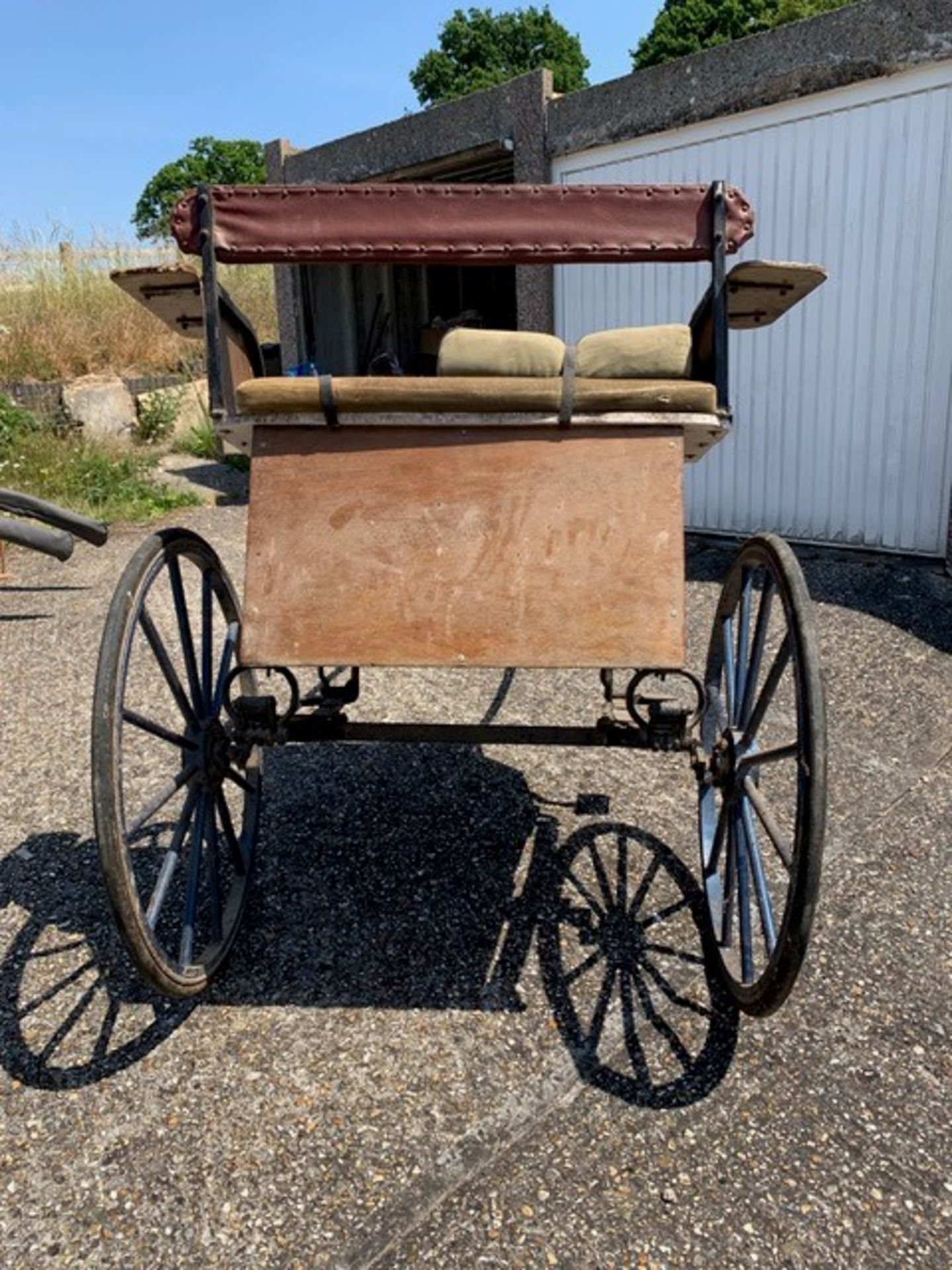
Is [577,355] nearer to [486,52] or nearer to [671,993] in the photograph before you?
[671,993]

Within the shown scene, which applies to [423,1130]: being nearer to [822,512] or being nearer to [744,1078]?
[744,1078]

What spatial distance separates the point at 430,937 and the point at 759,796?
1.01 meters

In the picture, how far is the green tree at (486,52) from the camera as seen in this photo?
45.7 metres

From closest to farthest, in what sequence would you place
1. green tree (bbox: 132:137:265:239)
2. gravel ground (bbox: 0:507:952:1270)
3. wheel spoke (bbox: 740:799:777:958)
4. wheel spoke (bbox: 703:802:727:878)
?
gravel ground (bbox: 0:507:952:1270) → wheel spoke (bbox: 740:799:777:958) → wheel spoke (bbox: 703:802:727:878) → green tree (bbox: 132:137:265:239)

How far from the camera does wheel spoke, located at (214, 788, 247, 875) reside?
2736mm

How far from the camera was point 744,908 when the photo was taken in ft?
7.77

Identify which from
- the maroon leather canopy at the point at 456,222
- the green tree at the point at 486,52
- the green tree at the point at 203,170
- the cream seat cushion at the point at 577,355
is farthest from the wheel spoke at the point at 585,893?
→ the green tree at the point at 203,170

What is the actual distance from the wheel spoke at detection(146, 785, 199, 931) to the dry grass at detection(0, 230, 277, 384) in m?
9.14

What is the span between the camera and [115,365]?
11.7 m

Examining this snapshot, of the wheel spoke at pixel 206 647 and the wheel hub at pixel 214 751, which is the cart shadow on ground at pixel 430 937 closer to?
the wheel hub at pixel 214 751

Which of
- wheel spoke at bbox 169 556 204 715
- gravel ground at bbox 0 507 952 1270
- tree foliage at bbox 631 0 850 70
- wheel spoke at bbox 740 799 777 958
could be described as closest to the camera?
gravel ground at bbox 0 507 952 1270

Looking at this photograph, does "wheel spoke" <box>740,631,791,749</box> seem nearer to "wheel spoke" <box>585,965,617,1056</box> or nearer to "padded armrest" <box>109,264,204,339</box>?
"wheel spoke" <box>585,965,617,1056</box>

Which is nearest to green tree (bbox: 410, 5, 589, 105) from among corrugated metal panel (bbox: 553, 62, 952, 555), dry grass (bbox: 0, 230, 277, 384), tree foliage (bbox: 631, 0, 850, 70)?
tree foliage (bbox: 631, 0, 850, 70)

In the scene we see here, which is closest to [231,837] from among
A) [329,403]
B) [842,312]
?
[329,403]
